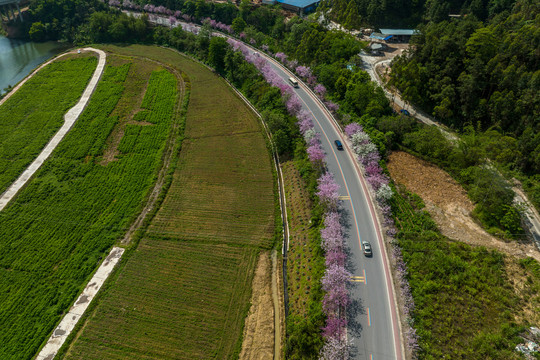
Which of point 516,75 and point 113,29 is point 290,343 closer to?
point 516,75

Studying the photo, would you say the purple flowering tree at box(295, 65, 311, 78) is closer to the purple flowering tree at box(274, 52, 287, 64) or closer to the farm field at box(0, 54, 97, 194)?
the purple flowering tree at box(274, 52, 287, 64)

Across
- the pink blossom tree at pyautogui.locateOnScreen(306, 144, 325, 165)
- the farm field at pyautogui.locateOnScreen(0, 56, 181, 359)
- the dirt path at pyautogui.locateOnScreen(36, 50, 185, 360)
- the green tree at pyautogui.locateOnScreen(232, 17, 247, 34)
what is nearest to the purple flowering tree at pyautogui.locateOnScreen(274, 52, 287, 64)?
the green tree at pyautogui.locateOnScreen(232, 17, 247, 34)

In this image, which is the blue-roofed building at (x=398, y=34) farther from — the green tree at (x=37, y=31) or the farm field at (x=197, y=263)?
the green tree at (x=37, y=31)

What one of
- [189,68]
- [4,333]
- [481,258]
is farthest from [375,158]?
[189,68]

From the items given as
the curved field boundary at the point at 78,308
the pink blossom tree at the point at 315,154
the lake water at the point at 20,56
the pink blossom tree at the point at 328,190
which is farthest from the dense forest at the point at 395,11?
the lake water at the point at 20,56

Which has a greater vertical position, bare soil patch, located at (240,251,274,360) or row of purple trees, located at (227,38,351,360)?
row of purple trees, located at (227,38,351,360)

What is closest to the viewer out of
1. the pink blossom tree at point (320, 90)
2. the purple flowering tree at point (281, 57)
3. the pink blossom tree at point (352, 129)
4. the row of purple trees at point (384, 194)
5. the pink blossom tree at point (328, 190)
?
the row of purple trees at point (384, 194)

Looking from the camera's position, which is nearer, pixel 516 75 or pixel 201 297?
pixel 201 297
